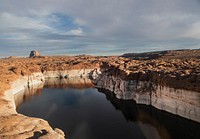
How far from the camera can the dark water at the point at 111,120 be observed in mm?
25306

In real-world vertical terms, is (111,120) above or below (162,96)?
below

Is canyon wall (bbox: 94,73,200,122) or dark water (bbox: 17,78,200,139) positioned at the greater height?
canyon wall (bbox: 94,73,200,122)

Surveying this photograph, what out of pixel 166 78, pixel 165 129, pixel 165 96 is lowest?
pixel 165 129

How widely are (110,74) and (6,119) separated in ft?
128

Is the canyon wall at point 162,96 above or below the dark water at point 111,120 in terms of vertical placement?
above

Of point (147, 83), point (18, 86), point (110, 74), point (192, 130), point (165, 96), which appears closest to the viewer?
point (192, 130)

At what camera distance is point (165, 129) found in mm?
26828

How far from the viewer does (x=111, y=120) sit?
102 feet

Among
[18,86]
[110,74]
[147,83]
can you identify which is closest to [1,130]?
[147,83]

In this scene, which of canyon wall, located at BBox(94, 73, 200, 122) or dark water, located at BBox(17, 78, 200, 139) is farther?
canyon wall, located at BBox(94, 73, 200, 122)

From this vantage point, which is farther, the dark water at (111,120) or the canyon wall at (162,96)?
the canyon wall at (162,96)

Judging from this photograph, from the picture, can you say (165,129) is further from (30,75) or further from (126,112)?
(30,75)

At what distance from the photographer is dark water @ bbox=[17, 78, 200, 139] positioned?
25.3 meters

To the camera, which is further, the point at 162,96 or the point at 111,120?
the point at 162,96
